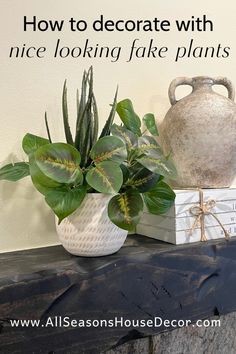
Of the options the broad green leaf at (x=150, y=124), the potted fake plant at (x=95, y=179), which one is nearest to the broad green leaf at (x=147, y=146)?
the potted fake plant at (x=95, y=179)

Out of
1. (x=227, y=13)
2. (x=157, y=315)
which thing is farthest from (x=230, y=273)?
(x=227, y=13)

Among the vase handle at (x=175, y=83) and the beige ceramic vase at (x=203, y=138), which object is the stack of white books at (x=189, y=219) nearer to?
the beige ceramic vase at (x=203, y=138)

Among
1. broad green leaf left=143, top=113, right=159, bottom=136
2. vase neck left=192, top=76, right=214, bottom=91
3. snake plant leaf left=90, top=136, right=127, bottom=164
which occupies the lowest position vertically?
snake plant leaf left=90, top=136, right=127, bottom=164

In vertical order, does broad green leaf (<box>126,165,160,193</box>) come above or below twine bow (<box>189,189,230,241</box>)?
above

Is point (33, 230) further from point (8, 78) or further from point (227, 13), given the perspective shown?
point (227, 13)

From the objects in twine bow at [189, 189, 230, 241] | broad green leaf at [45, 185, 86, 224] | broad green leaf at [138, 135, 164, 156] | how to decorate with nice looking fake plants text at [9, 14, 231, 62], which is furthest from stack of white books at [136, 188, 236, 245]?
how to decorate with nice looking fake plants text at [9, 14, 231, 62]

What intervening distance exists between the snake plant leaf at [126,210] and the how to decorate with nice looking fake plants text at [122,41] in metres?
0.37

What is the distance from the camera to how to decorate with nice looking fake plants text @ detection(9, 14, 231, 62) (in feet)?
2.43

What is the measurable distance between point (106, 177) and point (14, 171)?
0.64 feet

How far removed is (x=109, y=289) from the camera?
605mm

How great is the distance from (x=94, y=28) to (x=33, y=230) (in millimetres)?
495

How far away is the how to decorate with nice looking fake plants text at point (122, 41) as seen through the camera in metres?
0.74

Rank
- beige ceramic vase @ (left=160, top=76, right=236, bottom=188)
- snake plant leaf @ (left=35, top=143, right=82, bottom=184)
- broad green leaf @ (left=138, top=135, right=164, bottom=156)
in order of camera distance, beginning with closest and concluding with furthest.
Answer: snake plant leaf @ (left=35, top=143, right=82, bottom=184) → broad green leaf @ (left=138, top=135, right=164, bottom=156) → beige ceramic vase @ (left=160, top=76, right=236, bottom=188)

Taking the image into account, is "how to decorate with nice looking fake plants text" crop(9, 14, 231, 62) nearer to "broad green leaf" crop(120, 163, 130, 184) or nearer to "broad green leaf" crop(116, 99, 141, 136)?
"broad green leaf" crop(116, 99, 141, 136)
